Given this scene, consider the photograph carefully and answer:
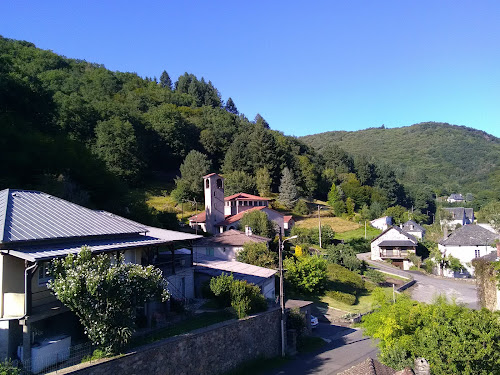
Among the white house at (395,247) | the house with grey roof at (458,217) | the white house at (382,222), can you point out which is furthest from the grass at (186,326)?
the house with grey roof at (458,217)

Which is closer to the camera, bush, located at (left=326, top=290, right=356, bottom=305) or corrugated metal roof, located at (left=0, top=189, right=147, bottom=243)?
corrugated metal roof, located at (left=0, top=189, right=147, bottom=243)

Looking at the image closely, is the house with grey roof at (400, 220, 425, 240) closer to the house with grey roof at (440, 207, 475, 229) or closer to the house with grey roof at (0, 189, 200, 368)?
the house with grey roof at (440, 207, 475, 229)

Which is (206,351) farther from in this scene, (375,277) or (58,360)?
(375,277)

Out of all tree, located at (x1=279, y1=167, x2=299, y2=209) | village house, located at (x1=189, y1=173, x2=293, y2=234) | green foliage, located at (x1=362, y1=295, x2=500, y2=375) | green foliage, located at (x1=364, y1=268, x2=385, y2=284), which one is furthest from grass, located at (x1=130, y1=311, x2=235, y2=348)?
tree, located at (x1=279, y1=167, x2=299, y2=209)

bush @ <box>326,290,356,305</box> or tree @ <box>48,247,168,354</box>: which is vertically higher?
tree @ <box>48,247,168,354</box>

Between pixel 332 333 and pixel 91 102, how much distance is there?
62.1m

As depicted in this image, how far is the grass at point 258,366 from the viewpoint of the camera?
18.6m

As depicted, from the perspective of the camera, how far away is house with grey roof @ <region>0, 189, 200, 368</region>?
1330 cm

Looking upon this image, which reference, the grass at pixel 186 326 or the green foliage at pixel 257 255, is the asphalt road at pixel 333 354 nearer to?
the grass at pixel 186 326

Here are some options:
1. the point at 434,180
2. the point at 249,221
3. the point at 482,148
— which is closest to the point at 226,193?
Result: the point at 249,221

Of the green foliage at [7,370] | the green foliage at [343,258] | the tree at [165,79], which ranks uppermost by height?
the tree at [165,79]

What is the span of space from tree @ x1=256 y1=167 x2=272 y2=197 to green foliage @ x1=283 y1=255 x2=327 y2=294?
4044 centimetres

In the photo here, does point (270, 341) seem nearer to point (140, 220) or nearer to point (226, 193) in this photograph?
point (140, 220)

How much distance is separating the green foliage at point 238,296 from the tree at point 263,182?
→ 171ft
